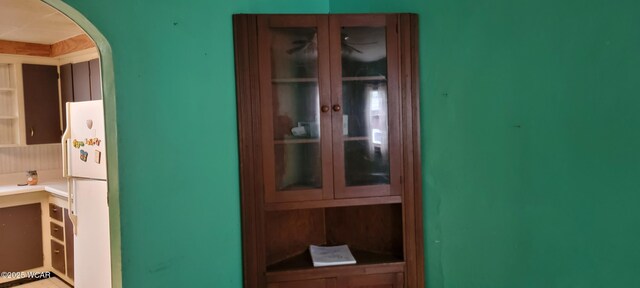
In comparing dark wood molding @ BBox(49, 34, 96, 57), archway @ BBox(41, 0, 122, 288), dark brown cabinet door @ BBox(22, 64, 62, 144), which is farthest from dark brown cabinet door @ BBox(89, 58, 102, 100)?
archway @ BBox(41, 0, 122, 288)

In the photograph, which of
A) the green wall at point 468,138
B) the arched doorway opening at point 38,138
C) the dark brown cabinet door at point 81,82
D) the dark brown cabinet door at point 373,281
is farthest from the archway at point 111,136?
the dark brown cabinet door at point 81,82

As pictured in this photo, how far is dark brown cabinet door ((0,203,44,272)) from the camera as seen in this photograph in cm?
388

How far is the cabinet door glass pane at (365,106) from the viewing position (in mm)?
1983

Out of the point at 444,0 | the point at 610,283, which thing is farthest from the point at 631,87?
the point at 444,0

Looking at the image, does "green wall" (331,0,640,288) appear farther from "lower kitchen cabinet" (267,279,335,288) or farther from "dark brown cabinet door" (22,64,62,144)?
"dark brown cabinet door" (22,64,62,144)

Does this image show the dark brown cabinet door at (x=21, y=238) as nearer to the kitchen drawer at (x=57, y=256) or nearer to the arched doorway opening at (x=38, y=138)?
the arched doorway opening at (x=38, y=138)

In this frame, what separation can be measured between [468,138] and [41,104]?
409cm

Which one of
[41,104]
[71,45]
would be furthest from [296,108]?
[41,104]

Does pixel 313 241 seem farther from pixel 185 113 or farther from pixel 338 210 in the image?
pixel 185 113

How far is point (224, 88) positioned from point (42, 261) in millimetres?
3389

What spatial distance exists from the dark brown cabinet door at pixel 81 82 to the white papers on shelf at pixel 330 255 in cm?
280

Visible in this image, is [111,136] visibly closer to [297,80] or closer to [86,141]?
[297,80]

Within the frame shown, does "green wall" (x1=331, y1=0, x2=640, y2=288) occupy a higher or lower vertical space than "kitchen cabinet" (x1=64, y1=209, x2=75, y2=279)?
higher

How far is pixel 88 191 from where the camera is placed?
318 centimetres
